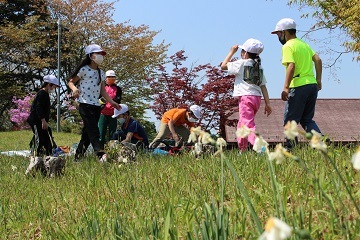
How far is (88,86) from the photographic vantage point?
23.7ft

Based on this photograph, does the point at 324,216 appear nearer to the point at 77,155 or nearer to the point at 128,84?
the point at 77,155

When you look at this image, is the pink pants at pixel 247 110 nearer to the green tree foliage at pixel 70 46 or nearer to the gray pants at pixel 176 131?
the gray pants at pixel 176 131

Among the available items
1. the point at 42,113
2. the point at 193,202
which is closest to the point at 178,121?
the point at 42,113

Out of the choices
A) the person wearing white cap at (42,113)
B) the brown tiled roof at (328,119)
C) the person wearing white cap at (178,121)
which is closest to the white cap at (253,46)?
the person wearing white cap at (178,121)

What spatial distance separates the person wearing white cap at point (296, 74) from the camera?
19.8ft

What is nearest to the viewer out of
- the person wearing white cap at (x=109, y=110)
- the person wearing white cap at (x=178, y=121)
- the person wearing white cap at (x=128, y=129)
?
the person wearing white cap at (x=128, y=129)

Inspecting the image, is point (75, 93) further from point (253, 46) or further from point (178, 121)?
point (178, 121)

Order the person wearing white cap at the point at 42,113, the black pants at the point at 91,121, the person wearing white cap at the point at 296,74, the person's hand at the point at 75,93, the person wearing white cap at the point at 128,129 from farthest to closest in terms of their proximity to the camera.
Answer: the person wearing white cap at the point at 128,129 < the person wearing white cap at the point at 42,113 < the black pants at the point at 91,121 < the person's hand at the point at 75,93 < the person wearing white cap at the point at 296,74

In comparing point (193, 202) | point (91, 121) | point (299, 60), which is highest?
point (299, 60)

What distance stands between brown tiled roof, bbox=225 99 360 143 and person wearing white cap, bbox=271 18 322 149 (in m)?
8.99

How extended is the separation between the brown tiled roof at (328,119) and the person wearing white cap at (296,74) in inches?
354

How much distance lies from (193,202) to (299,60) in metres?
3.77

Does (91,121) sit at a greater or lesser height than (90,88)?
lesser

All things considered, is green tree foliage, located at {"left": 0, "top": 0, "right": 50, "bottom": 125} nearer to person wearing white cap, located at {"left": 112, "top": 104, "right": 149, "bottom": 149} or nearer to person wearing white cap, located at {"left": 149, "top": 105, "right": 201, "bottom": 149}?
person wearing white cap, located at {"left": 149, "top": 105, "right": 201, "bottom": 149}
